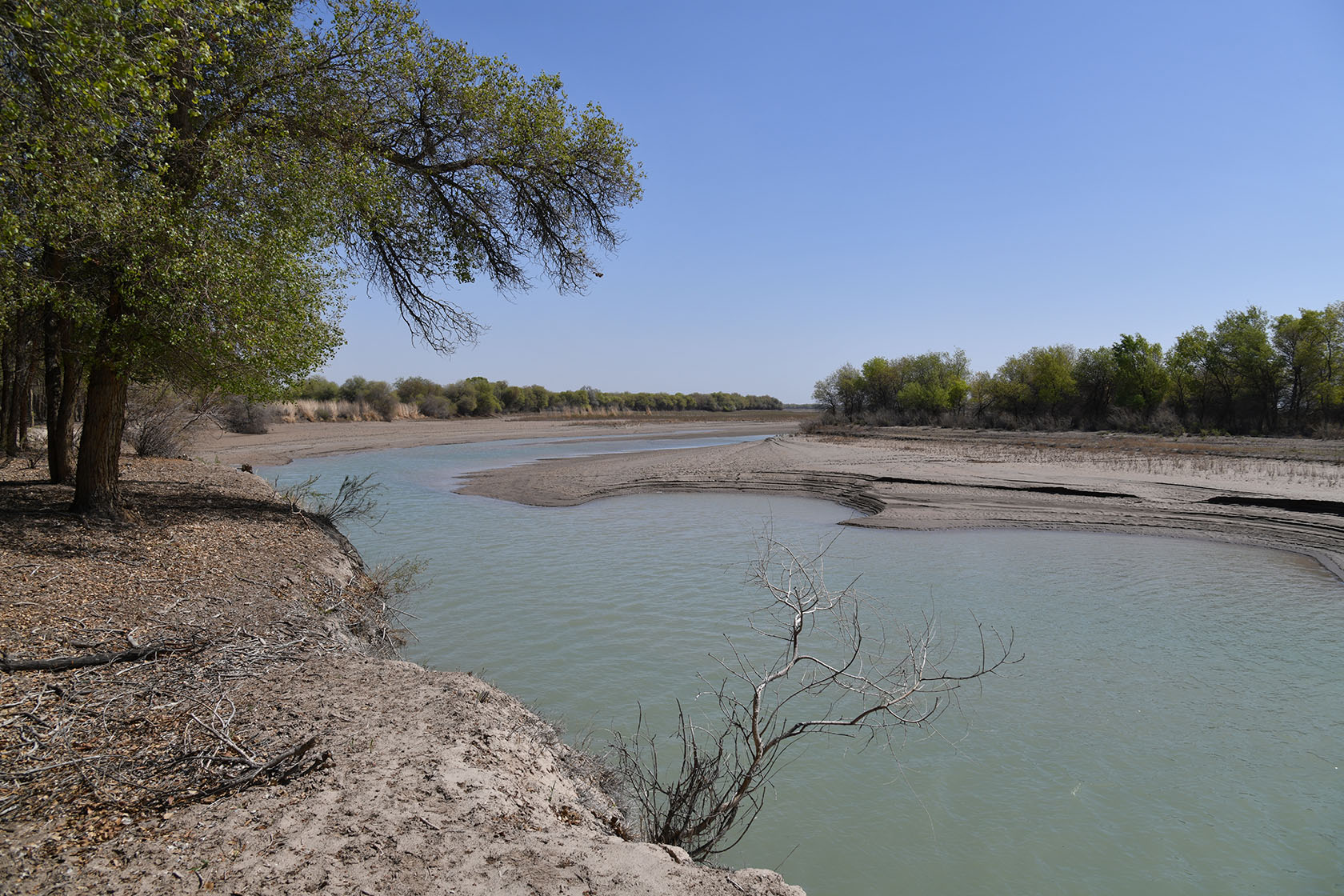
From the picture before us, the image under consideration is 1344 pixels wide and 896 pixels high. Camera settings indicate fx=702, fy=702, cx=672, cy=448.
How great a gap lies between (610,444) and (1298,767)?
3806 centimetres

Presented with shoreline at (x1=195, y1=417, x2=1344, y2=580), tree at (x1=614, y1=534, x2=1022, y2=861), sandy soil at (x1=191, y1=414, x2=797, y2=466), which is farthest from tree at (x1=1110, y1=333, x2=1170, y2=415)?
tree at (x1=614, y1=534, x2=1022, y2=861)

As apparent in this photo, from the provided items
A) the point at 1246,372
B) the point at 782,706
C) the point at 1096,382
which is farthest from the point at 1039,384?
the point at 782,706

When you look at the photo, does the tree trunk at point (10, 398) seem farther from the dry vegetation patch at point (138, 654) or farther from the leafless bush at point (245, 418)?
the leafless bush at point (245, 418)

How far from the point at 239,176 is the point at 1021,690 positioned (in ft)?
32.2

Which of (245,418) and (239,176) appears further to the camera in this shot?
(245,418)

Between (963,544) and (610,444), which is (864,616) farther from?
(610,444)

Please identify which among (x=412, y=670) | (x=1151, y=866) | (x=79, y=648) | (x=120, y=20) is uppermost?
(x=120, y=20)

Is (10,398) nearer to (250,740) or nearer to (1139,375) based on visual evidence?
(250,740)

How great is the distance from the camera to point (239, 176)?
7441 mm

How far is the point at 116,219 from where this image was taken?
612 cm

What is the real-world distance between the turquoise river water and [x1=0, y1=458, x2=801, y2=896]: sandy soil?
180 centimetres

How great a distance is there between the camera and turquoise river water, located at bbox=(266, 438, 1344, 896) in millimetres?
4875

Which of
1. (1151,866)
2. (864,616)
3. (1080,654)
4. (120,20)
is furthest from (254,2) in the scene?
(1080,654)

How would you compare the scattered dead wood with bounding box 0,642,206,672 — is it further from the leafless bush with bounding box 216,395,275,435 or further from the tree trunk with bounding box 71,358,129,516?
the leafless bush with bounding box 216,395,275,435
